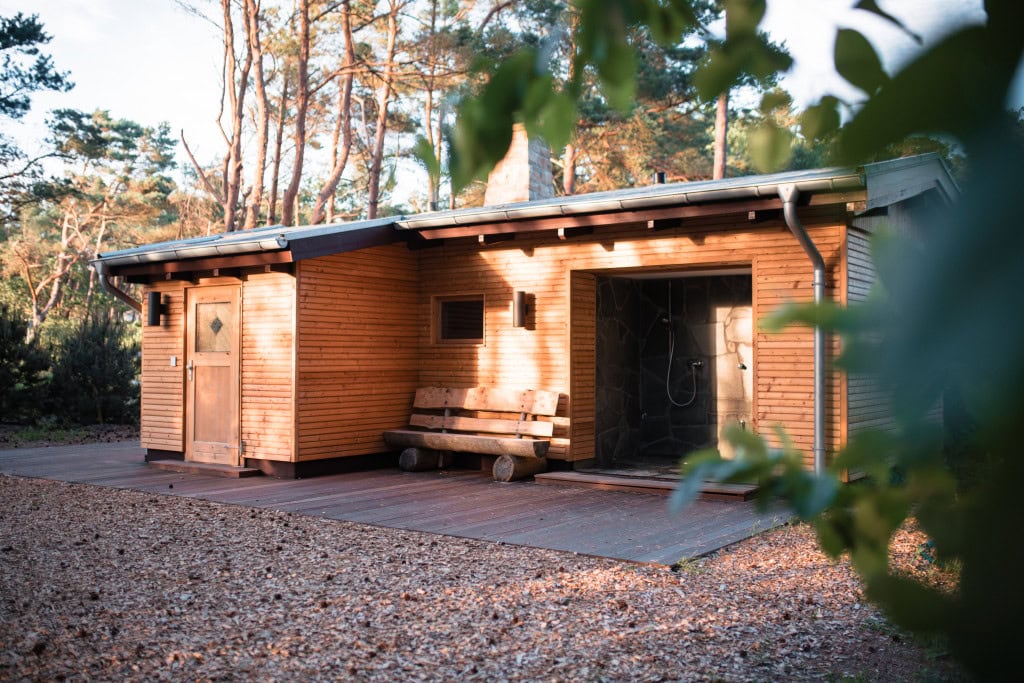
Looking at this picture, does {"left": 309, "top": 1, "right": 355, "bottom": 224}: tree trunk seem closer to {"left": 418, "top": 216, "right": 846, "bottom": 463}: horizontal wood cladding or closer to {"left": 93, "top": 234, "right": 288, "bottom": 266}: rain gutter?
{"left": 93, "top": 234, "right": 288, "bottom": 266}: rain gutter

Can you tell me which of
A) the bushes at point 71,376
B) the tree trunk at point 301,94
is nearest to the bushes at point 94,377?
the bushes at point 71,376

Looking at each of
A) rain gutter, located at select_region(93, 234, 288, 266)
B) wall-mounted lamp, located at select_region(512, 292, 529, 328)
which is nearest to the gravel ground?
rain gutter, located at select_region(93, 234, 288, 266)

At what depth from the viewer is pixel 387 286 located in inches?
404

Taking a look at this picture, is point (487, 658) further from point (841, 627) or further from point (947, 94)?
point (947, 94)

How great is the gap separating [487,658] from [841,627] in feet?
5.55

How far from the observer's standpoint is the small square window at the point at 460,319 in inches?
408

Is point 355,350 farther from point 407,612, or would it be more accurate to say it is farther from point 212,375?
point 407,612

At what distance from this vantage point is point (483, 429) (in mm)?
9656

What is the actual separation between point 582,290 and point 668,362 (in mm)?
1818

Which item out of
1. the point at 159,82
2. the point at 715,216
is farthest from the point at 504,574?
the point at 159,82

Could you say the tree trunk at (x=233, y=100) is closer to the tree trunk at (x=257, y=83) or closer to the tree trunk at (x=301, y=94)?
Answer: the tree trunk at (x=257, y=83)

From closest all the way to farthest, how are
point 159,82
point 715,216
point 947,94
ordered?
point 947,94, point 715,216, point 159,82

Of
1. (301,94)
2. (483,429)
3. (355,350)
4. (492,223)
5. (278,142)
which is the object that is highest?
(278,142)

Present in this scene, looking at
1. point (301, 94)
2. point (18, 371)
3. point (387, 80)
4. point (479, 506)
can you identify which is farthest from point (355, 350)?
point (301, 94)
